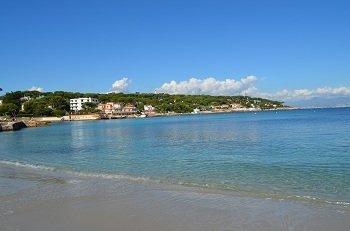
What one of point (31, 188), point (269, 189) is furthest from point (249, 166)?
point (31, 188)

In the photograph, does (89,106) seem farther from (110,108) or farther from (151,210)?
(151,210)

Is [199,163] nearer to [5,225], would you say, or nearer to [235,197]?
[235,197]

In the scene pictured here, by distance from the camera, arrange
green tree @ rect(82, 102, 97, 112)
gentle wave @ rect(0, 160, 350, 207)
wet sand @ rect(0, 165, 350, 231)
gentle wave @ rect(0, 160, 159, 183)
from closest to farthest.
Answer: wet sand @ rect(0, 165, 350, 231) < gentle wave @ rect(0, 160, 350, 207) < gentle wave @ rect(0, 160, 159, 183) < green tree @ rect(82, 102, 97, 112)

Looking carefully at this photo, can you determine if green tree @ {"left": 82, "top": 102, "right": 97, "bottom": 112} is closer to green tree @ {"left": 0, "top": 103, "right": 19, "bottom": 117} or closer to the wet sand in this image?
green tree @ {"left": 0, "top": 103, "right": 19, "bottom": 117}

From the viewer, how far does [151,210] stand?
11.6 meters

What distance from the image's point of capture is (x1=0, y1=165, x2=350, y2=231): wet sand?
9945mm

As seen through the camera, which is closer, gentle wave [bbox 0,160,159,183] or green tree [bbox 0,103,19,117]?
gentle wave [bbox 0,160,159,183]

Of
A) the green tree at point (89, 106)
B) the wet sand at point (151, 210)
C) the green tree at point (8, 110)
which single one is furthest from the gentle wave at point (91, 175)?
the green tree at point (89, 106)

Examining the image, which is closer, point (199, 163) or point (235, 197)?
point (235, 197)

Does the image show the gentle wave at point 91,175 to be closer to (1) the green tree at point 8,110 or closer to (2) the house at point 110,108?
(1) the green tree at point 8,110

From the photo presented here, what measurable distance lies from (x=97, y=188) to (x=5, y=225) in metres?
5.57

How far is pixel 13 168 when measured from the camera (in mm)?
23219

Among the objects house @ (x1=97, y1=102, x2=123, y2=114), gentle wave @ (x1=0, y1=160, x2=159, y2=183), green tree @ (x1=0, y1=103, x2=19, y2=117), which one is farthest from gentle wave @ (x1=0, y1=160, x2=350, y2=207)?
house @ (x1=97, y1=102, x2=123, y2=114)

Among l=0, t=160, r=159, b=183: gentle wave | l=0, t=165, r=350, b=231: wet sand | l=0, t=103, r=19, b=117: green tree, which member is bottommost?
l=0, t=160, r=159, b=183: gentle wave
